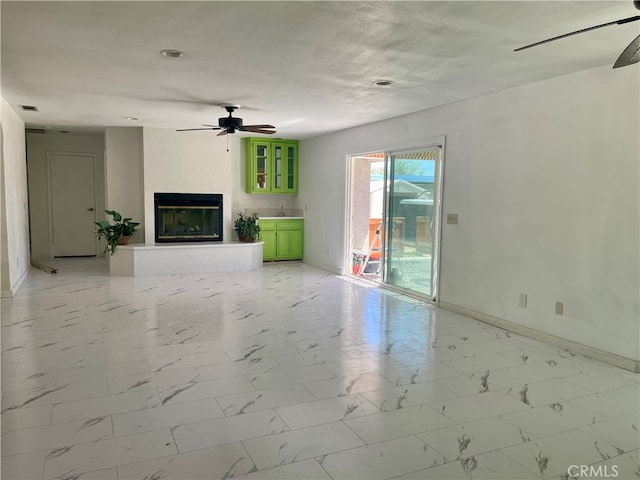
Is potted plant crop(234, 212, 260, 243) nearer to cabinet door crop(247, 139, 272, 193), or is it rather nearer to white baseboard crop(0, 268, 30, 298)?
cabinet door crop(247, 139, 272, 193)

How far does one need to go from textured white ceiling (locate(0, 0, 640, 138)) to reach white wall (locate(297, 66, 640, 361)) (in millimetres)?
280

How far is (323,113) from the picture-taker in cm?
591

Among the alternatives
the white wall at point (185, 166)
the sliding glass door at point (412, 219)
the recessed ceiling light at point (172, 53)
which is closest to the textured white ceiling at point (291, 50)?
the recessed ceiling light at point (172, 53)

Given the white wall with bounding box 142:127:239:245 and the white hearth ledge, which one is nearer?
the white hearth ledge

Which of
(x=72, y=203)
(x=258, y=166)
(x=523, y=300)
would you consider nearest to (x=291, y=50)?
(x=523, y=300)

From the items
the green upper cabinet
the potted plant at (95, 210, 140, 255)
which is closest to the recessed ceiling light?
the potted plant at (95, 210, 140, 255)

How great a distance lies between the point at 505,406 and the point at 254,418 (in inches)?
61.3

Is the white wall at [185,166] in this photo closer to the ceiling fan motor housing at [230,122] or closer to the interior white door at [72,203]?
the ceiling fan motor housing at [230,122]

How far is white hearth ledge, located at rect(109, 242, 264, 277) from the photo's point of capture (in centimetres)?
716

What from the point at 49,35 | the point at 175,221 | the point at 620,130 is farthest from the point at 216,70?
the point at 175,221

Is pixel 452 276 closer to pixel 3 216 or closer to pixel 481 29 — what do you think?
pixel 481 29

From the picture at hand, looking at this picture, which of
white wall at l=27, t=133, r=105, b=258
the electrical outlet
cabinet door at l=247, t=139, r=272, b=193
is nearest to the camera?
the electrical outlet

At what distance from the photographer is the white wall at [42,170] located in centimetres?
882

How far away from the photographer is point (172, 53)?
3.46 m
